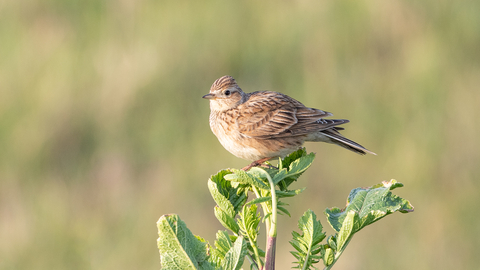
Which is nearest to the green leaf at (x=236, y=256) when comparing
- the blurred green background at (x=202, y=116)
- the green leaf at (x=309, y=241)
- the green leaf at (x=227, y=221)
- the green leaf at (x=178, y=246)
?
the green leaf at (x=178, y=246)

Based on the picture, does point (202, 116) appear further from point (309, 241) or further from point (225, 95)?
point (309, 241)

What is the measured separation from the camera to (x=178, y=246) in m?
1.94

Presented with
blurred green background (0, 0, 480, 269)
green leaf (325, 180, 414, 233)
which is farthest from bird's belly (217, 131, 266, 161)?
green leaf (325, 180, 414, 233)

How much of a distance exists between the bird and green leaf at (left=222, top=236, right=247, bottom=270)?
323cm

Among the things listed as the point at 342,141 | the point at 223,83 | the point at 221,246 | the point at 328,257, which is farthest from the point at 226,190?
the point at 223,83

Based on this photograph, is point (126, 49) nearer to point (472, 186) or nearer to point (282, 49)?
point (282, 49)

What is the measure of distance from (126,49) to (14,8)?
2.49m

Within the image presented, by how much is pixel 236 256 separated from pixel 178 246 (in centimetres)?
25

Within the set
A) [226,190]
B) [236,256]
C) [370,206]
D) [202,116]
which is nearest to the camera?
[236,256]

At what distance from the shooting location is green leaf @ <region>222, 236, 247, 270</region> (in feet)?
5.90

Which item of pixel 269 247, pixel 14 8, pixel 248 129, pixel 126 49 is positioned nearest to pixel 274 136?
pixel 248 129

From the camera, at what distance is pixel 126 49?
30.1 ft

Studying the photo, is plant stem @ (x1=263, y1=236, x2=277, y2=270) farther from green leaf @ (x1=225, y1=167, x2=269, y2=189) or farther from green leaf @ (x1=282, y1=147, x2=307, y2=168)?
green leaf @ (x1=282, y1=147, x2=307, y2=168)

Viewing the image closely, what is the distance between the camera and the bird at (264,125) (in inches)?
206
